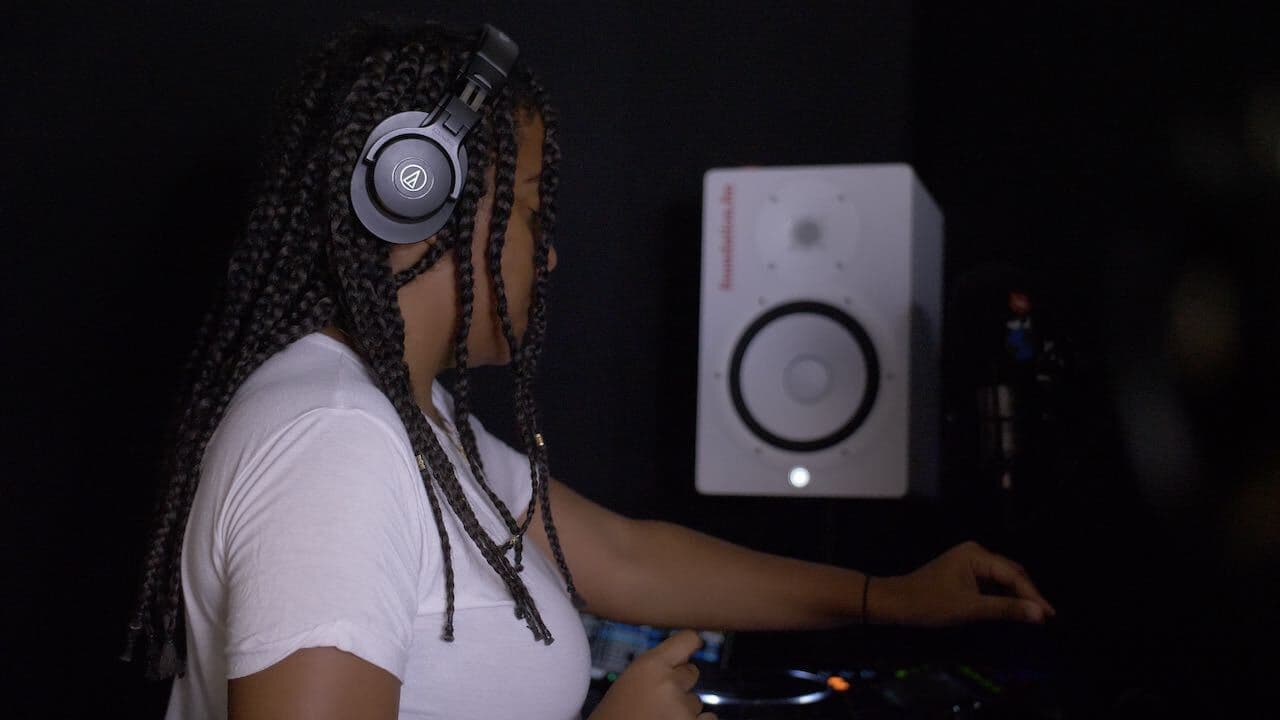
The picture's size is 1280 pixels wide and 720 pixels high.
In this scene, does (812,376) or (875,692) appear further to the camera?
(812,376)

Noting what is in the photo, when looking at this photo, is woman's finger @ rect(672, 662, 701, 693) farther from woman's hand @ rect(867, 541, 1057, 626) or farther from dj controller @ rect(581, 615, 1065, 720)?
woman's hand @ rect(867, 541, 1057, 626)

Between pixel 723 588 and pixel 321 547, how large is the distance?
0.67 m

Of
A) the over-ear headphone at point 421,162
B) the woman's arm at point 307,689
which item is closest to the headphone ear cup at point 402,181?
the over-ear headphone at point 421,162

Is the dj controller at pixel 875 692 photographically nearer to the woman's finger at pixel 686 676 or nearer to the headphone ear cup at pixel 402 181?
the woman's finger at pixel 686 676

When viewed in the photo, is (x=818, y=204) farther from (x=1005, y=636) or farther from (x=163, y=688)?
(x=163, y=688)

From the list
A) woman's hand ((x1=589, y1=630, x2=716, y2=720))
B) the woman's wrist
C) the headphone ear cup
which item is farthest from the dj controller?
the headphone ear cup

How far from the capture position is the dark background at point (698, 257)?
3.64 feet

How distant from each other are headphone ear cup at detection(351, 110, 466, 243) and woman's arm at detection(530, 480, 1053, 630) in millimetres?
471

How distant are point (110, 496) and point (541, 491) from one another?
0.70 meters

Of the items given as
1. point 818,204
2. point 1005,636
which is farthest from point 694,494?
point 1005,636

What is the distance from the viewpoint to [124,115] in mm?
1525

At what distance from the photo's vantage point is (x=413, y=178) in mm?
917

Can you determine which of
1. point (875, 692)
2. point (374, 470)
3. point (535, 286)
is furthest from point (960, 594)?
point (374, 470)

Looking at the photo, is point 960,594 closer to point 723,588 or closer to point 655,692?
point 723,588
